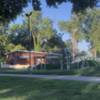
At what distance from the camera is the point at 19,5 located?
1794 centimetres

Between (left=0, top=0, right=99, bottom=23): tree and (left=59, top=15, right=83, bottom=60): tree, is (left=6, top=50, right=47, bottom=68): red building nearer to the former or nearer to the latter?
(left=59, top=15, right=83, bottom=60): tree

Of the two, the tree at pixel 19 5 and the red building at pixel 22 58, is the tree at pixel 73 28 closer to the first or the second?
the red building at pixel 22 58

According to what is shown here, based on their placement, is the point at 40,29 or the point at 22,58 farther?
the point at 40,29

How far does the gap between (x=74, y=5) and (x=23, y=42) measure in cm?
10398

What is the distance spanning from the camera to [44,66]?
65750 mm

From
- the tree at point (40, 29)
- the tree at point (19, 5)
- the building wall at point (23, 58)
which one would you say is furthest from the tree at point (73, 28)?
the tree at point (19, 5)

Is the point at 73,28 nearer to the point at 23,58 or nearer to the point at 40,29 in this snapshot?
the point at 23,58

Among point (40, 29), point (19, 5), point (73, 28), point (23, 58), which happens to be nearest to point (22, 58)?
point (23, 58)

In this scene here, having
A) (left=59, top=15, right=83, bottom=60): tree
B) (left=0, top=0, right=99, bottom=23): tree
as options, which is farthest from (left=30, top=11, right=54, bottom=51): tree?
(left=0, top=0, right=99, bottom=23): tree

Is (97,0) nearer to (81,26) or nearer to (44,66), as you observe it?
(44,66)

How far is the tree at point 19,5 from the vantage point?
54.4 feet

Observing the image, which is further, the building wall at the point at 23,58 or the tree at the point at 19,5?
the building wall at the point at 23,58

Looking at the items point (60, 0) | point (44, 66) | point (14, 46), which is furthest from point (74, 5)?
point (14, 46)

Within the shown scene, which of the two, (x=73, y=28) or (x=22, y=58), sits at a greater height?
(x=73, y=28)
